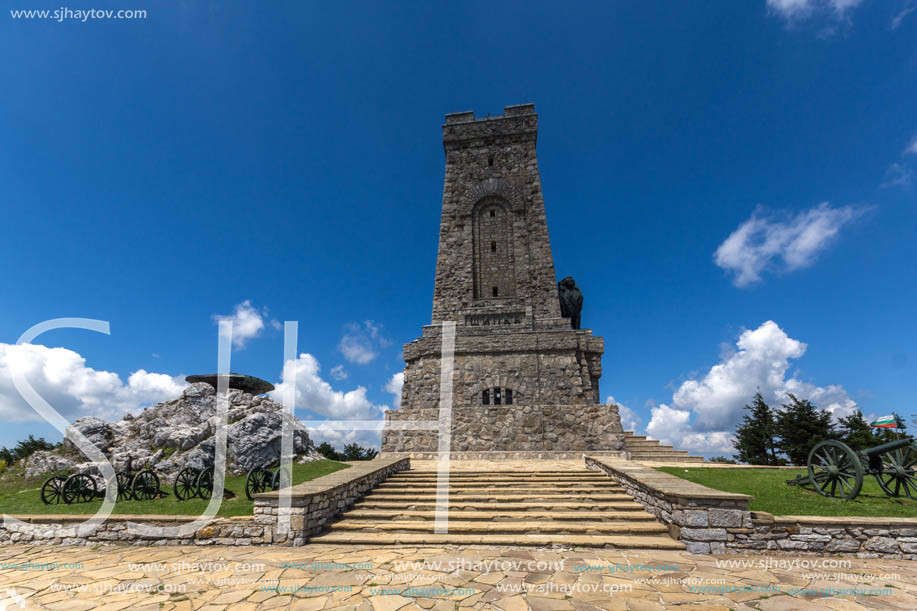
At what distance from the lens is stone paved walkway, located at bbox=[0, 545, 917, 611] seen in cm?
412

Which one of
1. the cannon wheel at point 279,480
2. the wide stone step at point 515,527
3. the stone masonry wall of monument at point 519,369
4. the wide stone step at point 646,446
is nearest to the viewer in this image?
the wide stone step at point 515,527

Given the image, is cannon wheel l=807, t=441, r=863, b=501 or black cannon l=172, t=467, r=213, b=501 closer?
cannon wheel l=807, t=441, r=863, b=501

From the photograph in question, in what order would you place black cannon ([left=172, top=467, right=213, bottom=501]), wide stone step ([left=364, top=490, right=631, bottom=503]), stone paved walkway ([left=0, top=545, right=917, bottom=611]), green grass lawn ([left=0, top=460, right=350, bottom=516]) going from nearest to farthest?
1. stone paved walkway ([left=0, top=545, right=917, bottom=611])
2. green grass lawn ([left=0, top=460, right=350, bottom=516])
3. wide stone step ([left=364, top=490, right=631, bottom=503])
4. black cannon ([left=172, top=467, right=213, bottom=501])

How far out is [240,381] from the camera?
16.0 metres

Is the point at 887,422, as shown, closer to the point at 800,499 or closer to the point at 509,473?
the point at 800,499

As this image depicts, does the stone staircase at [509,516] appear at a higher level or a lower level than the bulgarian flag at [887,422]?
lower

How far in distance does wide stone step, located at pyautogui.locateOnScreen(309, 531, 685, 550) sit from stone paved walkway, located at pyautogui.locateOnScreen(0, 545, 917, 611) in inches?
8.8

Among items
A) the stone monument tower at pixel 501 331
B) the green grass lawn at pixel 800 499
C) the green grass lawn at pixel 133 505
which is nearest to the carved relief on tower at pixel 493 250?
the stone monument tower at pixel 501 331

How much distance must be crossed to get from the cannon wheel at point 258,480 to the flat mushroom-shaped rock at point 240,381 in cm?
753

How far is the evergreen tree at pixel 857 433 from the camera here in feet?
57.8

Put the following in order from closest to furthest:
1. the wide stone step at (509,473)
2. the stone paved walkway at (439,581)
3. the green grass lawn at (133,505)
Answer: the stone paved walkway at (439,581) < the green grass lawn at (133,505) < the wide stone step at (509,473)

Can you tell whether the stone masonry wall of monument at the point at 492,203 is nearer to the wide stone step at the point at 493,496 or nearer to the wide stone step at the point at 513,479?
the wide stone step at the point at 513,479

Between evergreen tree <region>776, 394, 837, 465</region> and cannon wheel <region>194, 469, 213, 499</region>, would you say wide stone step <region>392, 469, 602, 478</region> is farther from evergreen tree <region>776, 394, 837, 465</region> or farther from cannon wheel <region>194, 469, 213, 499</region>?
evergreen tree <region>776, 394, 837, 465</region>

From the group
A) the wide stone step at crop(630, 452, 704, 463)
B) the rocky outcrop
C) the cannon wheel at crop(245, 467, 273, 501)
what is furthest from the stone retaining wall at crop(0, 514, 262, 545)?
the wide stone step at crop(630, 452, 704, 463)
